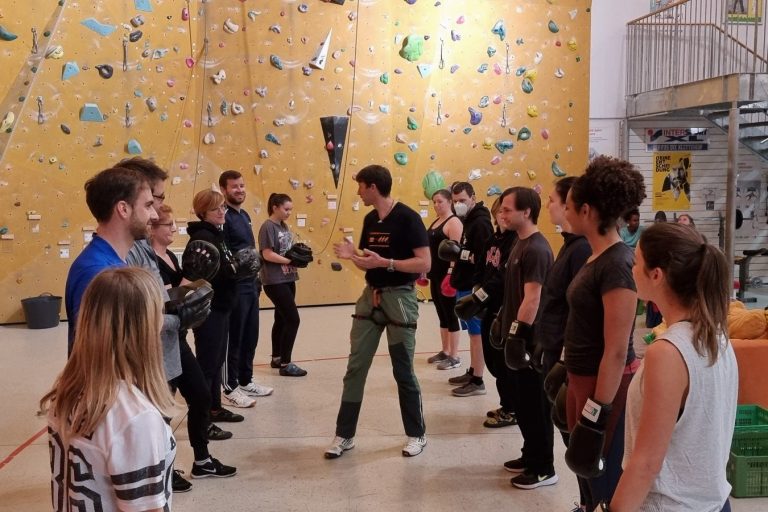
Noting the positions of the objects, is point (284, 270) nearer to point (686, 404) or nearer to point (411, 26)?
point (686, 404)

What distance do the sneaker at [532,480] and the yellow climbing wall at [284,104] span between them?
611cm

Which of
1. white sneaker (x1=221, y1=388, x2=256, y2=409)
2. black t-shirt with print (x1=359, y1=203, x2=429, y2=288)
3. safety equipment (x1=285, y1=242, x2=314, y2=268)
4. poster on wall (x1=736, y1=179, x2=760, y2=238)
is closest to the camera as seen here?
black t-shirt with print (x1=359, y1=203, x2=429, y2=288)

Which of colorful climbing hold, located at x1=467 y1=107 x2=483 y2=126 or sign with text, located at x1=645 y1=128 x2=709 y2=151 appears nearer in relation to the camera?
colorful climbing hold, located at x1=467 y1=107 x2=483 y2=126

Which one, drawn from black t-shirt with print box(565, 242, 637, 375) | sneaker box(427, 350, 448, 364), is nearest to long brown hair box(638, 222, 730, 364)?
black t-shirt with print box(565, 242, 637, 375)

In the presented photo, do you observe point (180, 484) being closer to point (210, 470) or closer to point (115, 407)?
point (210, 470)

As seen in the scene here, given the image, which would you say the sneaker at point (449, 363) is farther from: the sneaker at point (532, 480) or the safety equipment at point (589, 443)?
the safety equipment at point (589, 443)

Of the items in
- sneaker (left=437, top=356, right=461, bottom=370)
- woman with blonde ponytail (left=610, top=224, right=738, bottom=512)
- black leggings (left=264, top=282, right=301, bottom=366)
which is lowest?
sneaker (left=437, top=356, right=461, bottom=370)

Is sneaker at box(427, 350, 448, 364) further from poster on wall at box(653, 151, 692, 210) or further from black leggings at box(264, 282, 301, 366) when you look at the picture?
poster on wall at box(653, 151, 692, 210)

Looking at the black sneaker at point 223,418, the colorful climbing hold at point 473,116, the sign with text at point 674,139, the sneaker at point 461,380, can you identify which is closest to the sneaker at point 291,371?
the black sneaker at point 223,418

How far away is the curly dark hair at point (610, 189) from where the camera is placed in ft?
8.27

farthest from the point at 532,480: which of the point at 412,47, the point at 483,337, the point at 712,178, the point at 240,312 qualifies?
the point at 712,178

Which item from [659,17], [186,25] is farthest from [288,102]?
[659,17]

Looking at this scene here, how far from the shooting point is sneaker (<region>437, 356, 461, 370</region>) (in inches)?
245

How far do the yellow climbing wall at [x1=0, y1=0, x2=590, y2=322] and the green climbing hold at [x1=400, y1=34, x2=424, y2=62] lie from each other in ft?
0.10
